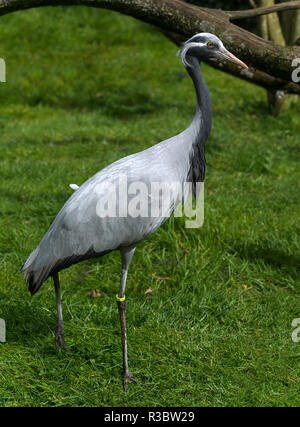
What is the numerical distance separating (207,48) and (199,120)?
436 millimetres

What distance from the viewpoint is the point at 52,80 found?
9.80 metres

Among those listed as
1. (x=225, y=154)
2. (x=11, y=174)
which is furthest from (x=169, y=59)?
(x=11, y=174)

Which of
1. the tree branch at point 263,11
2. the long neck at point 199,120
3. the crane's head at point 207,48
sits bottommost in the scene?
the long neck at point 199,120

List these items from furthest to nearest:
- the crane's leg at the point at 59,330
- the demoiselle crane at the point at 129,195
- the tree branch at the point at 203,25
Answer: the tree branch at the point at 203,25
the crane's leg at the point at 59,330
the demoiselle crane at the point at 129,195

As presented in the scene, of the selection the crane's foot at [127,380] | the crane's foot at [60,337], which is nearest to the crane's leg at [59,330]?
the crane's foot at [60,337]

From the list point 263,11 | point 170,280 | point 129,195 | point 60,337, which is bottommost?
point 60,337

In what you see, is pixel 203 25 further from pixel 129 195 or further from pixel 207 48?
pixel 129 195

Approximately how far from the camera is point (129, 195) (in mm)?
3182

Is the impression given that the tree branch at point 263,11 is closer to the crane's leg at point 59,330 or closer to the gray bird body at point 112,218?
the gray bird body at point 112,218

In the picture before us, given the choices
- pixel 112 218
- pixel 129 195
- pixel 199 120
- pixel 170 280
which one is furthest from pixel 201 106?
pixel 170 280

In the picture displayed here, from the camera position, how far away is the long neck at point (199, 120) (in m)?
3.22

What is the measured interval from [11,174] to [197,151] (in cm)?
356

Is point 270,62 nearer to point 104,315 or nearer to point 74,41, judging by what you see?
point 104,315

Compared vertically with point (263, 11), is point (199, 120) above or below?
below
